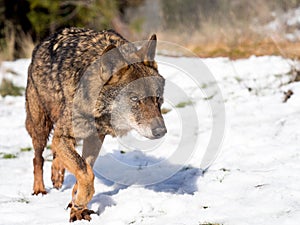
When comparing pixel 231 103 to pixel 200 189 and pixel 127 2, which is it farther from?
pixel 127 2

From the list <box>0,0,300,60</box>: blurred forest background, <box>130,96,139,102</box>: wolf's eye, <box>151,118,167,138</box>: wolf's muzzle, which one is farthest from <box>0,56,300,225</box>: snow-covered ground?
<box>0,0,300,60</box>: blurred forest background

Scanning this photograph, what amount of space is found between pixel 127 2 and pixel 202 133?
1445 cm

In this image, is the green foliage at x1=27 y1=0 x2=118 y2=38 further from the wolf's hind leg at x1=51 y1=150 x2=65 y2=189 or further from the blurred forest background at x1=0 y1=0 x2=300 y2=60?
the wolf's hind leg at x1=51 y1=150 x2=65 y2=189

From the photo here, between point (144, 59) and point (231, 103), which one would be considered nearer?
point (144, 59)

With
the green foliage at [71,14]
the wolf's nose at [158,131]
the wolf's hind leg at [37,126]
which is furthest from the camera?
the green foliage at [71,14]

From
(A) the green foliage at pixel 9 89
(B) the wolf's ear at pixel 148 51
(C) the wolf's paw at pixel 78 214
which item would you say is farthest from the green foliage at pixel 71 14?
(C) the wolf's paw at pixel 78 214

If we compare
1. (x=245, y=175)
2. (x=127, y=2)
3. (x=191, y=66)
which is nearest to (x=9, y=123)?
(x=191, y=66)

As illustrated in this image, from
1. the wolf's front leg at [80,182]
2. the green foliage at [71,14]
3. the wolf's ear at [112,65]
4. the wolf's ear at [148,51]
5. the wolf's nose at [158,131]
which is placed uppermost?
the green foliage at [71,14]

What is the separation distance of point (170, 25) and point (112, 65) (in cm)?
1336

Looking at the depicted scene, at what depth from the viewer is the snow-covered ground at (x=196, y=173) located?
4043 millimetres

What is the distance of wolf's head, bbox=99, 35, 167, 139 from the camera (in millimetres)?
3979

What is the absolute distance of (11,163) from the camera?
6230mm

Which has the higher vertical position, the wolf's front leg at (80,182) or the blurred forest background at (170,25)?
the blurred forest background at (170,25)

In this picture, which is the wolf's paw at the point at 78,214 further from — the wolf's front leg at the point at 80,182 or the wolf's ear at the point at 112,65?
the wolf's ear at the point at 112,65
